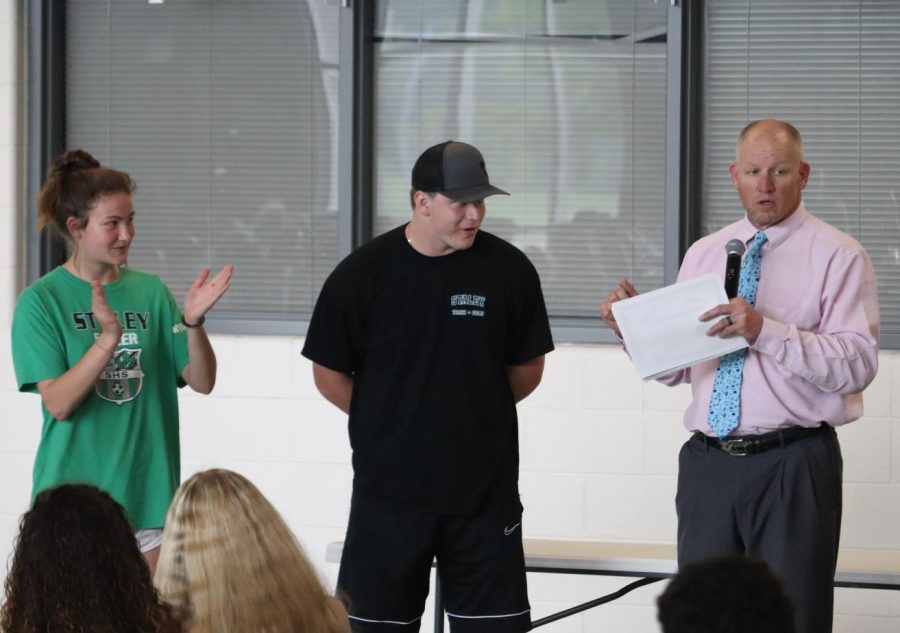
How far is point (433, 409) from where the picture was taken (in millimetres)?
2961

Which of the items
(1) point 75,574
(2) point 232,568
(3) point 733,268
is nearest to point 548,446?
(3) point 733,268

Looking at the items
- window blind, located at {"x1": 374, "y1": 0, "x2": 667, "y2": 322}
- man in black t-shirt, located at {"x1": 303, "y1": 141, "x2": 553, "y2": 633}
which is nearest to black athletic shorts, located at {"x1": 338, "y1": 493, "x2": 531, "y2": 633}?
man in black t-shirt, located at {"x1": 303, "y1": 141, "x2": 553, "y2": 633}

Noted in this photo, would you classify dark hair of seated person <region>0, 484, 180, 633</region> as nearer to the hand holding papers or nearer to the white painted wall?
the hand holding papers

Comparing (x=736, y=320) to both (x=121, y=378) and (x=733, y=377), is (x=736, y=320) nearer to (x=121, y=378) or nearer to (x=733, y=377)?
(x=733, y=377)

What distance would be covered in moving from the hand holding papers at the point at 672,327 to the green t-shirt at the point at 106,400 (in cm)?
111

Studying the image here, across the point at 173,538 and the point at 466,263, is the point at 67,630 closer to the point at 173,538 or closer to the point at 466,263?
the point at 173,538

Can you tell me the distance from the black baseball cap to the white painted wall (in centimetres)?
149

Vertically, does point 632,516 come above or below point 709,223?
below

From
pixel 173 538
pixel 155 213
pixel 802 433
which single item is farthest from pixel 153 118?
pixel 173 538

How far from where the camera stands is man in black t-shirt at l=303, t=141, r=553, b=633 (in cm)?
296

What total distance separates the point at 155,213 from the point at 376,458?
207 centimetres

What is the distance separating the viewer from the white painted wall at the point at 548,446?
165 inches

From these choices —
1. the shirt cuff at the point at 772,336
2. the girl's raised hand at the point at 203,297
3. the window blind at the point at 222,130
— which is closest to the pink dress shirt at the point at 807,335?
the shirt cuff at the point at 772,336

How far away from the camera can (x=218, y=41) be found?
4648 mm
